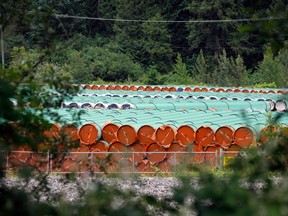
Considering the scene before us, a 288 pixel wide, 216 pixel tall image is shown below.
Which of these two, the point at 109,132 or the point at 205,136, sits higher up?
the point at 109,132

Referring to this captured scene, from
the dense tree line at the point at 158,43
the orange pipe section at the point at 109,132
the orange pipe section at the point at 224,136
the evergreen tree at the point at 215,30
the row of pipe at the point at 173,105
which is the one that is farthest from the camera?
the evergreen tree at the point at 215,30

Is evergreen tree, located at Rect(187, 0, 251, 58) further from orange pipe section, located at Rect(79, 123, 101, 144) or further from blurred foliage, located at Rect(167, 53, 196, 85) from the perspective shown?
orange pipe section, located at Rect(79, 123, 101, 144)

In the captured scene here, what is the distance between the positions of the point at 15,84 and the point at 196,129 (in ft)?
48.9

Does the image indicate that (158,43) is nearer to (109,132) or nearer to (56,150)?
(109,132)

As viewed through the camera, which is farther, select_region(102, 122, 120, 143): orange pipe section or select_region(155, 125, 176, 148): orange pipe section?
select_region(102, 122, 120, 143): orange pipe section

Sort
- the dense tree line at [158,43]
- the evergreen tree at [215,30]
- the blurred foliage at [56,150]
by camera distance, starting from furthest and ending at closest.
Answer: the evergreen tree at [215,30] < the dense tree line at [158,43] < the blurred foliage at [56,150]

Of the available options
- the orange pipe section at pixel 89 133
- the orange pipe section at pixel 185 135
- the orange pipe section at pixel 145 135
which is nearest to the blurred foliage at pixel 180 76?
the orange pipe section at pixel 185 135

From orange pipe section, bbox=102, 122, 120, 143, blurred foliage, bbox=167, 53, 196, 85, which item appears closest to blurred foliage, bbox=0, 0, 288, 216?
orange pipe section, bbox=102, 122, 120, 143

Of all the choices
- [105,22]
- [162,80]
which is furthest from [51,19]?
[105,22]

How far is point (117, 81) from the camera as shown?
69250 millimetres

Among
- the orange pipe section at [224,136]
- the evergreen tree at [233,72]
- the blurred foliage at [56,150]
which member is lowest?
the blurred foliage at [56,150]

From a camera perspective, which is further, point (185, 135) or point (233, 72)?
point (233, 72)

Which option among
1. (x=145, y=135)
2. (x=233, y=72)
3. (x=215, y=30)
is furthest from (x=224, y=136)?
(x=215, y=30)

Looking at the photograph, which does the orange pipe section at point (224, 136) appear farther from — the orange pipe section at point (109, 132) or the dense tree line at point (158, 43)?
the dense tree line at point (158, 43)
